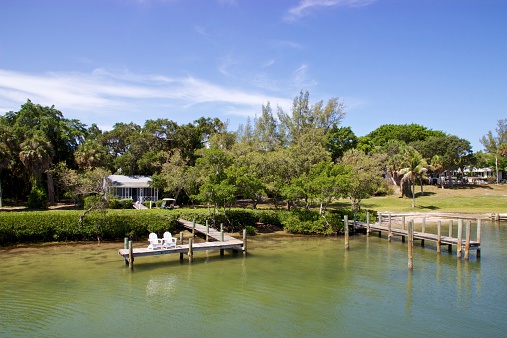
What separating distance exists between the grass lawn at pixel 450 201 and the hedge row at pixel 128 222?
15395 mm

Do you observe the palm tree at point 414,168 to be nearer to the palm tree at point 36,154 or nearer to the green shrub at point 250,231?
the green shrub at point 250,231

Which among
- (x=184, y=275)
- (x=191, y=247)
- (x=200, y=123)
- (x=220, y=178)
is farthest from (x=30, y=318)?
(x=200, y=123)

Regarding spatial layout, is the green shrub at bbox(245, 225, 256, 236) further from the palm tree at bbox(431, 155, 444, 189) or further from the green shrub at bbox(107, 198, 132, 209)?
the palm tree at bbox(431, 155, 444, 189)

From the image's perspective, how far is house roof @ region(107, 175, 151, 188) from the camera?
47.0 meters

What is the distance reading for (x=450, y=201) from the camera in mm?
50062

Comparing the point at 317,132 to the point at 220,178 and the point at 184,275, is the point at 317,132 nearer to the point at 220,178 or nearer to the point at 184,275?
the point at 220,178

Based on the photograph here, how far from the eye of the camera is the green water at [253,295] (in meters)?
11.9

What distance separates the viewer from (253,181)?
101 ft

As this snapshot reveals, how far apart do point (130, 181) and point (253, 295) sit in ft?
121

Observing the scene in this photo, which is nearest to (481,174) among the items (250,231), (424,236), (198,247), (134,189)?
(424,236)

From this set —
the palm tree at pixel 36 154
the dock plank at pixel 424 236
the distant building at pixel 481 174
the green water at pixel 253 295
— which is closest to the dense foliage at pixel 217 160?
the palm tree at pixel 36 154

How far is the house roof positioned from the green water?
2385 cm

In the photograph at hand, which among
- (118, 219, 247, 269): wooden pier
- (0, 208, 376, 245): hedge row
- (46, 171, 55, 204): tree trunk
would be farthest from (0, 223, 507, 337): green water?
(46, 171, 55, 204): tree trunk

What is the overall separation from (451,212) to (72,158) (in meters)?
47.2
